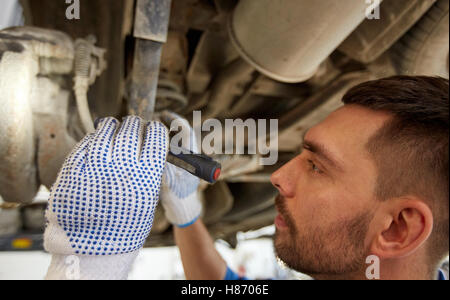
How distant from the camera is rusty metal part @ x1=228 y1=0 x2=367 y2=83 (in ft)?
2.15

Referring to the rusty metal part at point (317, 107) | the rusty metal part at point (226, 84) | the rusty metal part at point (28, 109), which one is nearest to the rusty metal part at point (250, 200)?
the rusty metal part at point (317, 107)

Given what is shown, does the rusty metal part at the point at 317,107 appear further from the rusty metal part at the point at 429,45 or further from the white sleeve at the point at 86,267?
the white sleeve at the point at 86,267

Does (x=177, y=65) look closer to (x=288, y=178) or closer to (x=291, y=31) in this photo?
(x=291, y=31)

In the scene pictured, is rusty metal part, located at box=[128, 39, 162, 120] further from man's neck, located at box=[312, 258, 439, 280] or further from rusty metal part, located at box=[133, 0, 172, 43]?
man's neck, located at box=[312, 258, 439, 280]

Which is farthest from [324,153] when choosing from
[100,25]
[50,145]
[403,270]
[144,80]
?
[100,25]

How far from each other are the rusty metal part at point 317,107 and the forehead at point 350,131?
1.10 ft

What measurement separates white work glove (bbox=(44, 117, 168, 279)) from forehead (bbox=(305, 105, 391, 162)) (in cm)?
33

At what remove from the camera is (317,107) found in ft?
3.40

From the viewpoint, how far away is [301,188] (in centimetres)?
65

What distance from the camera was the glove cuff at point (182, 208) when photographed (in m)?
0.82

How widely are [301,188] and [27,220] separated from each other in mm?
1096

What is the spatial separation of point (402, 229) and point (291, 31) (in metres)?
0.45

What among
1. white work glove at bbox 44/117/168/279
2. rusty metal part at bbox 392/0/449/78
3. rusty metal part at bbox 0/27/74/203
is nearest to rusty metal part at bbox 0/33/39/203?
rusty metal part at bbox 0/27/74/203
